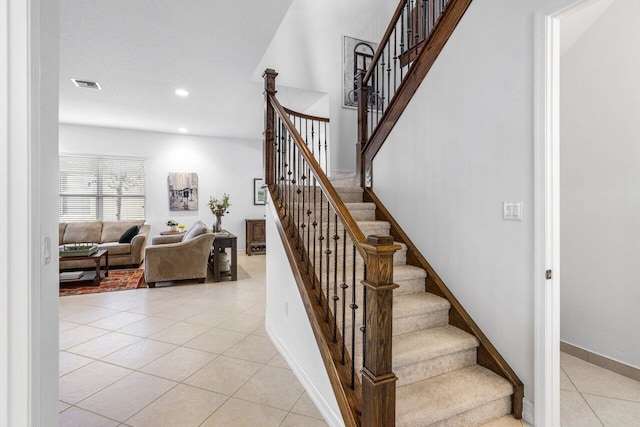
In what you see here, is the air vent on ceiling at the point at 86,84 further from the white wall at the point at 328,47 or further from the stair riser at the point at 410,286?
the stair riser at the point at 410,286

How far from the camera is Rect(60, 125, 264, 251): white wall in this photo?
6.42m

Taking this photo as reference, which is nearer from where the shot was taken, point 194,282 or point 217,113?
point 194,282

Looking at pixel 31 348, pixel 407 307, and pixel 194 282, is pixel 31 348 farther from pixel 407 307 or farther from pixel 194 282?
pixel 194 282

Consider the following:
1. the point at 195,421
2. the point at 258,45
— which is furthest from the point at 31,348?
the point at 258,45

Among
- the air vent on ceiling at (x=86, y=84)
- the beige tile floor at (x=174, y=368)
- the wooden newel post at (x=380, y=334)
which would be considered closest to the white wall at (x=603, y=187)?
the wooden newel post at (x=380, y=334)

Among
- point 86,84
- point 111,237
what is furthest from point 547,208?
point 111,237

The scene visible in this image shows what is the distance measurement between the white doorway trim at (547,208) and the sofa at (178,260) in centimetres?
417

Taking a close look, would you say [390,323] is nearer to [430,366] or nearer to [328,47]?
[430,366]

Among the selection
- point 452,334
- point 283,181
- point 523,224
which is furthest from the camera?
point 283,181

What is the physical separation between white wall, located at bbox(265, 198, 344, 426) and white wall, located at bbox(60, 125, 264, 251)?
4.89 meters

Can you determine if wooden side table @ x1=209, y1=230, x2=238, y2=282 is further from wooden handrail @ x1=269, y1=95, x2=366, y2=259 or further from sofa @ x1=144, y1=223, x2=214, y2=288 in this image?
wooden handrail @ x1=269, y1=95, x2=366, y2=259

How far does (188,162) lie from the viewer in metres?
7.16

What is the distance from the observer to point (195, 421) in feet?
5.90

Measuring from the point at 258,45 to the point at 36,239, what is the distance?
117 inches
